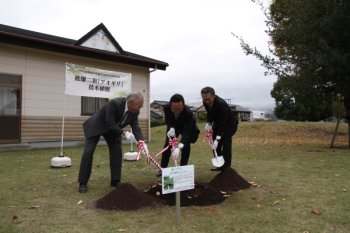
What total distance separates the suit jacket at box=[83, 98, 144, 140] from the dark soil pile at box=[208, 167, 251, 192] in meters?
1.44

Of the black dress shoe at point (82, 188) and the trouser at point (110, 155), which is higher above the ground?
the trouser at point (110, 155)

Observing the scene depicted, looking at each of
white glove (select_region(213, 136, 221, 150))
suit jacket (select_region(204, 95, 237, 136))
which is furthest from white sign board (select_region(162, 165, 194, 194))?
suit jacket (select_region(204, 95, 237, 136))

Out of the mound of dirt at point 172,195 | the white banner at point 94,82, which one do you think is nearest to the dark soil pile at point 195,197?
the mound of dirt at point 172,195

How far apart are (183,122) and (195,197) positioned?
167cm

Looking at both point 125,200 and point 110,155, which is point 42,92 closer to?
point 110,155

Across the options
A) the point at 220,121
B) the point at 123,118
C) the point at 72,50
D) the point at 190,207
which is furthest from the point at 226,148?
the point at 72,50

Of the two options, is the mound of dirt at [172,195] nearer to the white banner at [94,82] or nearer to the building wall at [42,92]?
the white banner at [94,82]

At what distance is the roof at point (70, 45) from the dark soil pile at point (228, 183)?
893 centimetres

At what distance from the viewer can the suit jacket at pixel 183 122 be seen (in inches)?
263

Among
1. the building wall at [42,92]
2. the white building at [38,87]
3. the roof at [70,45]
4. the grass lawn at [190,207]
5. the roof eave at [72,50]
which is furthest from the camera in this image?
the building wall at [42,92]

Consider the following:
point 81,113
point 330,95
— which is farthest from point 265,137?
point 81,113

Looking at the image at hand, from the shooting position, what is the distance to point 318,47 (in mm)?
13336

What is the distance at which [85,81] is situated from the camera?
9969mm

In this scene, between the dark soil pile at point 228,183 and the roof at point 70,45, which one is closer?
the dark soil pile at point 228,183
